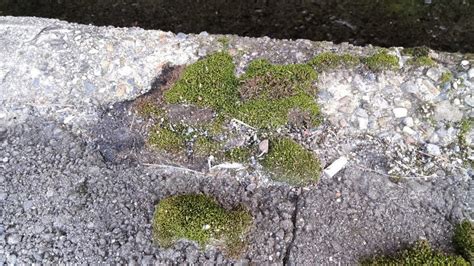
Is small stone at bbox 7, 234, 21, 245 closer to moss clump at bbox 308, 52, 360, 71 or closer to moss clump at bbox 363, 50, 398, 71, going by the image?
moss clump at bbox 308, 52, 360, 71

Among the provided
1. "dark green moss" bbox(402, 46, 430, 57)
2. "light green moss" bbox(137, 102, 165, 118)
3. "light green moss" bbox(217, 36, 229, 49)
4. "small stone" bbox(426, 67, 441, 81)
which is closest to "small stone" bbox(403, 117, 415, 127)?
"small stone" bbox(426, 67, 441, 81)

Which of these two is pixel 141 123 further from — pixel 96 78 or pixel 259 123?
pixel 259 123

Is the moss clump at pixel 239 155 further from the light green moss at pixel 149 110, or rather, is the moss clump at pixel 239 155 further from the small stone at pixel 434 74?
the small stone at pixel 434 74

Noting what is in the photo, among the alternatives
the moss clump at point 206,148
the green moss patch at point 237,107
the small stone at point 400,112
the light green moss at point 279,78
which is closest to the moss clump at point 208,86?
the green moss patch at point 237,107

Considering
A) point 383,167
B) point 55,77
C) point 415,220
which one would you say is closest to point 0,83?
point 55,77

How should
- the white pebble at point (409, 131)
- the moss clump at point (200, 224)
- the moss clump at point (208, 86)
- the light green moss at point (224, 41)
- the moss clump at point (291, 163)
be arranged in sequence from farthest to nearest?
the light green moss at point (224, 41)
the moss clump at point (208, 86)
the white pebble at point (409, 131)
the moss clump at point (291, 163)
the moss clump at point (200, 224)

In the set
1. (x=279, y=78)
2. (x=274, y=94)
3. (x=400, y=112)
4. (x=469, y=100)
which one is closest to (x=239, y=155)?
(x=274, y=94)

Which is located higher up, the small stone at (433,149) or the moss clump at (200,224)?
the small stone at (433,149)
